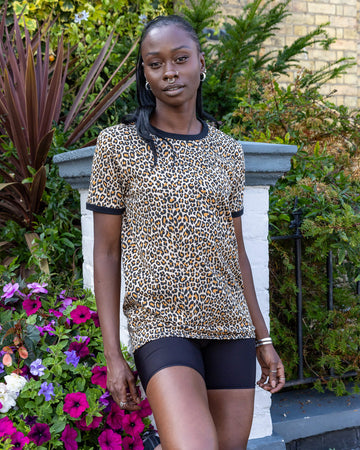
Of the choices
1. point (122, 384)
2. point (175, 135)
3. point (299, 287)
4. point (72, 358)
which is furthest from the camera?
point (299, 287)

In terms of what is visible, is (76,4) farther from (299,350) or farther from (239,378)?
(239,378)

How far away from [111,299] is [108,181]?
377 millimetres

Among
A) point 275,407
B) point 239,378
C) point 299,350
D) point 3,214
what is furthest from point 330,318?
point 3,214

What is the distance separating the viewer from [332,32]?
8.08 meters

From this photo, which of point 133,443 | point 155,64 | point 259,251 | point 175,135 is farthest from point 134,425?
point 155,64

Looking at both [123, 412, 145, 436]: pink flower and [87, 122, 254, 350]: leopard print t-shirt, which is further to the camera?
[123, 412, 145, 436]: pink flower

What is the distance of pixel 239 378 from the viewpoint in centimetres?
166

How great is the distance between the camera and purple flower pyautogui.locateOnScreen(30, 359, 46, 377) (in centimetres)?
192

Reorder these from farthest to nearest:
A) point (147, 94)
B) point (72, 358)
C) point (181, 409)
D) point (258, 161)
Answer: point (258, 161) < point (72, 358) < point (147, 94) < point (181, 409)

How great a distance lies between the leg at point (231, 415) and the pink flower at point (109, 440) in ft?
1.49

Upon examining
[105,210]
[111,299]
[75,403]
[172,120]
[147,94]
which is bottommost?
[75,403]

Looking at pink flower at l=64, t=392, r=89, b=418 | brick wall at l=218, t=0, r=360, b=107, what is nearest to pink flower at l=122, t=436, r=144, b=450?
pink flower at l=64, t=392, r=89, b=418

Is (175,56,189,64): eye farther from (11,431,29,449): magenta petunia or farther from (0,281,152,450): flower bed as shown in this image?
(11,431,29,449): magenta petunia

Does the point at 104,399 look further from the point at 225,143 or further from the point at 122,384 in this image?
the point at 225,143
